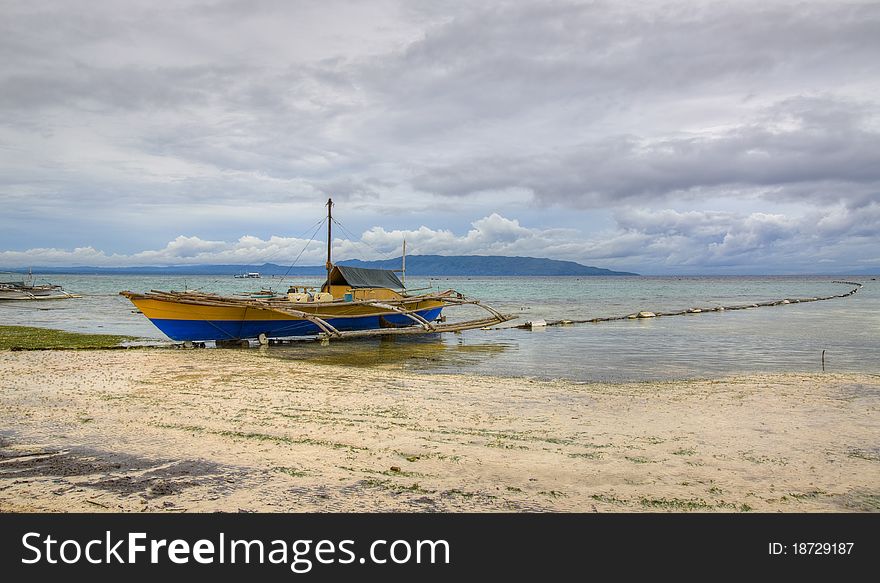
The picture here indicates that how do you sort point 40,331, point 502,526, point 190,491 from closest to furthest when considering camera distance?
1. point 502,526
2. point 190,491
3. point 40,331

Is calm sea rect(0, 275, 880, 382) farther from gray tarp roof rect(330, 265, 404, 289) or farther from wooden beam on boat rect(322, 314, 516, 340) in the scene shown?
gray tarp roof rect(330, 265, 404, 289)

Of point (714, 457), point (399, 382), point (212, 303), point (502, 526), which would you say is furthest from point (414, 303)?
point (502, 526)

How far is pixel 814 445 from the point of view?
27.1 feet

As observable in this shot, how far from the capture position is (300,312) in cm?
2289

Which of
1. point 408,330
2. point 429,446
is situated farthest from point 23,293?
point 429,446


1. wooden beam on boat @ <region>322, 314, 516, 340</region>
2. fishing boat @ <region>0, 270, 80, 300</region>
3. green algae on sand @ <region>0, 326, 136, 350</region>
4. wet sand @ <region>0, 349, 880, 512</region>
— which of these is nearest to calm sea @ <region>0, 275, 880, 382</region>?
Answer: wooden beam on boat @ <region>322, 314, 516, 340</region>

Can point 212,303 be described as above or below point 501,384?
above

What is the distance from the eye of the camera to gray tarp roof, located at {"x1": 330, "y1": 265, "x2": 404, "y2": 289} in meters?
27.8

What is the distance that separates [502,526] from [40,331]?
27.1 meters

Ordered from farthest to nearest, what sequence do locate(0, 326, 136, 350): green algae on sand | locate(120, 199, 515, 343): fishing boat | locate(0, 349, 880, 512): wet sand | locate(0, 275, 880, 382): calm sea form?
1. locate(120, 199, 515, 343): fishing boat
2. locate(0, 326, 136, 350): green algae on sand
3. locate(0, 275, 880, 382): calm sea
4. locate(0, 349, 880, 512): wet sand

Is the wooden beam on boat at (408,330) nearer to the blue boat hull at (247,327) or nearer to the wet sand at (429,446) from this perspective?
the blue boat hull at (247,327)

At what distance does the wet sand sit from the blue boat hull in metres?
8.47

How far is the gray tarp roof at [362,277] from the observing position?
91.2ft

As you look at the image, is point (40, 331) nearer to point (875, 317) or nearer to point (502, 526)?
point (502, 526)
